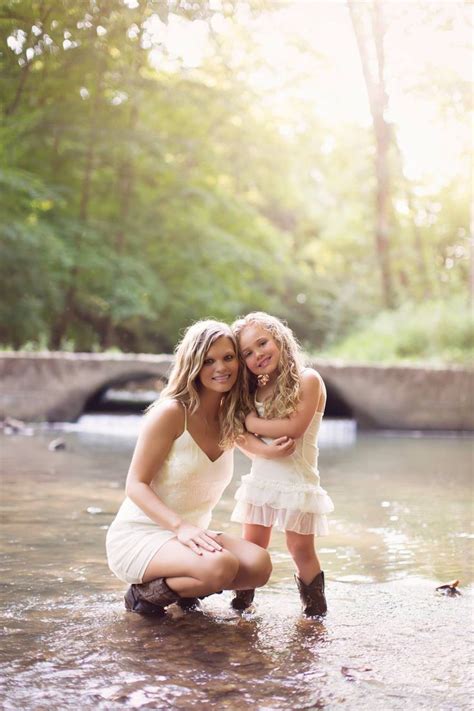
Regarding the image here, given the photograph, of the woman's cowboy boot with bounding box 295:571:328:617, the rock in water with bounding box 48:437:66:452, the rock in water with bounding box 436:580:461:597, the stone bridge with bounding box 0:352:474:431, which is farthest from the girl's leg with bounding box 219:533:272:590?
the stone bridge with bounding box 0:352:474:431

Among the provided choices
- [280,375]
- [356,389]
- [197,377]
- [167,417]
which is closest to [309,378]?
[280,375]

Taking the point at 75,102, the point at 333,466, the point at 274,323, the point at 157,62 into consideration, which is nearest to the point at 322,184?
the point at 157,62

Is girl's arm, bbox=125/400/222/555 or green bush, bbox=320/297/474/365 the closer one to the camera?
girl's arm, bbox=125/400/222/555

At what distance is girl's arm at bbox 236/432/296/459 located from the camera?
373 cm

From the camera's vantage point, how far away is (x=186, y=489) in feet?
12.3

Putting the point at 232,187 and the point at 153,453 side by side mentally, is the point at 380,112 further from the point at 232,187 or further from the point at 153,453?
the point at 153,453

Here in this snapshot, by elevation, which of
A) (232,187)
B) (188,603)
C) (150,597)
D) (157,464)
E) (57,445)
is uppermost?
(232,187)

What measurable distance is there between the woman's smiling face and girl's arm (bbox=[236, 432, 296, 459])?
0.24 meters

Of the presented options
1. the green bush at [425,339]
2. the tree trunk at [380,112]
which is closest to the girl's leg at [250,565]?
the green bush at [425,339]

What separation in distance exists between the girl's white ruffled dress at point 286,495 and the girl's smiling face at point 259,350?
0.59ft

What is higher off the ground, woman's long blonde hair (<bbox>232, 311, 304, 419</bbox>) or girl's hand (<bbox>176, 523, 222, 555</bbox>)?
woman's long blonde hair (<bbox>232, 311, 304, 419</bbox>)

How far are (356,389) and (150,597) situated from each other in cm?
939

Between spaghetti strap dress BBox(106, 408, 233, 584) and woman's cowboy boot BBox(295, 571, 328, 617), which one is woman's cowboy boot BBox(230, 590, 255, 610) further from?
spaghetti strap dress BBox(106, 408, 233, 584)

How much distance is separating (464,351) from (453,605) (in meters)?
10.9
